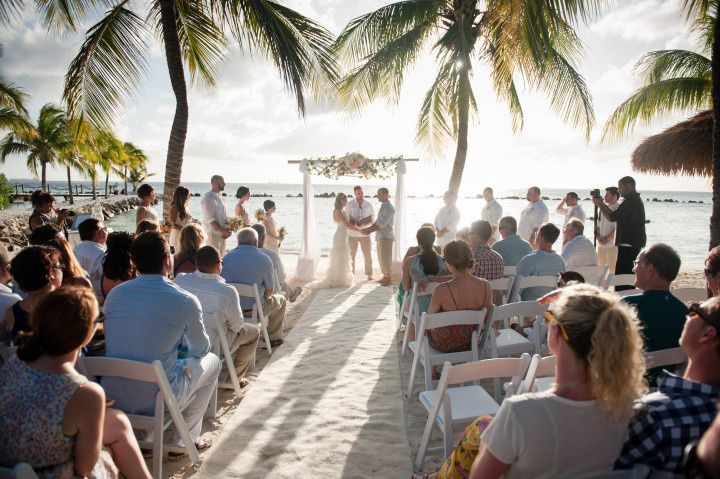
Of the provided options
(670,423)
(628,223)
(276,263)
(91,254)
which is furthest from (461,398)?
(628,223)

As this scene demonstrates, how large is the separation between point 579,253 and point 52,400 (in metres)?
5.98

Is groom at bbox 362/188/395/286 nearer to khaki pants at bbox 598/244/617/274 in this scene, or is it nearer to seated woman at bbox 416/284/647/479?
khaki pants at bbox 598/244/617/274

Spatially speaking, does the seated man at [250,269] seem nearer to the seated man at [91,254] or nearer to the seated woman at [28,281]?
the seated man at [91,254]

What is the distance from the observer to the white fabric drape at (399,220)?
413 inches

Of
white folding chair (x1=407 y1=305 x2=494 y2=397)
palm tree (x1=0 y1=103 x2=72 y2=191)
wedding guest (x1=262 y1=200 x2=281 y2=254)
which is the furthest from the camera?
palm tree (x1=0 y1=103 x2=72 y2=191)

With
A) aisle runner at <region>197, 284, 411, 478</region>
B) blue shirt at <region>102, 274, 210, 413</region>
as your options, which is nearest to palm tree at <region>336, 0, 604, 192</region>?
aisle runner at <region>197, 284, 411, 478</region>

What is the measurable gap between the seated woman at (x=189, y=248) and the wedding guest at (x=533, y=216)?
6.93 metres

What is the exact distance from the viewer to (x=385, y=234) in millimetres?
10164

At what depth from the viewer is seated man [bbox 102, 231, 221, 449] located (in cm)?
288

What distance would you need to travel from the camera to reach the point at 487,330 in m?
3.99

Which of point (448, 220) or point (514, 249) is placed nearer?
point (514, 249)

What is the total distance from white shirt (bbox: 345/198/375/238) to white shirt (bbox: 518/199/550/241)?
3368 millimetres

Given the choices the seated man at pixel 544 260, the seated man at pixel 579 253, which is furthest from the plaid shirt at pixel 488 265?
the seated man at pixel 579 253

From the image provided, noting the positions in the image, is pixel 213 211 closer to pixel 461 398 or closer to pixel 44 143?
pixel 461 398
